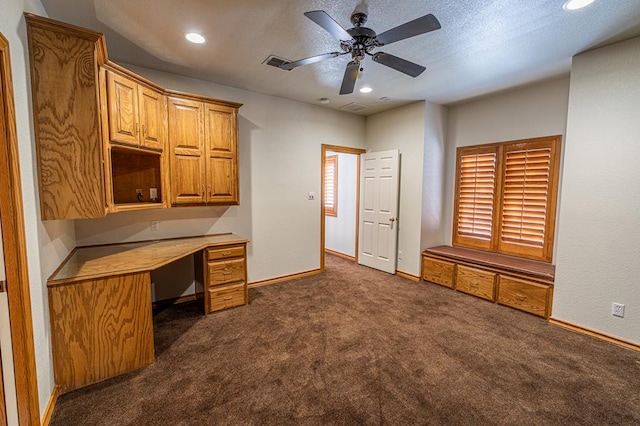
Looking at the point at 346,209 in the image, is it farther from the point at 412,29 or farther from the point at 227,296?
the point at 412,29

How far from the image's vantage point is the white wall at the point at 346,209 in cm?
568

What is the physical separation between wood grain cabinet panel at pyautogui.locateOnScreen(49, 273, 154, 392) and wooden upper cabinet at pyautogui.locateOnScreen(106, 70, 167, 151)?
118 cm

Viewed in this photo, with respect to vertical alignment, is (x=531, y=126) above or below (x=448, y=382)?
Answer: above

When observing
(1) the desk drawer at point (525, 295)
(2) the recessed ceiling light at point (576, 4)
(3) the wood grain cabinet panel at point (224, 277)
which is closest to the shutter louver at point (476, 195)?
(1) the desk drawer at point (525, 295)

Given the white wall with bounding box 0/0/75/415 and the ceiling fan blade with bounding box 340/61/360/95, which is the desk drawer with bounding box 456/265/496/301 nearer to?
the ceiling fan blade with bounding box 340/61/360/95

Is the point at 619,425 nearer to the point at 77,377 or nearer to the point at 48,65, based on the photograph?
the point at 77,377

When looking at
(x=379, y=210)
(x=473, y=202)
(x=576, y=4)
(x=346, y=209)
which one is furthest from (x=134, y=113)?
(x=473, y=202)

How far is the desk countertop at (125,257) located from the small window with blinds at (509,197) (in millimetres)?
3447

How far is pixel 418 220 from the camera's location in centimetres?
439

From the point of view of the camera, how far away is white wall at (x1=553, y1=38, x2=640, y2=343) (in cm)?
254

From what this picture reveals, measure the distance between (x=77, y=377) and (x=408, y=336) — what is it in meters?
2.72

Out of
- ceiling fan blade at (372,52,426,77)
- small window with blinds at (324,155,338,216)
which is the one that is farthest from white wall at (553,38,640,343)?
small window with blinds at (324,155,338,216)

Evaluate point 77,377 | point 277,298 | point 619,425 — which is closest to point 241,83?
point 277,298

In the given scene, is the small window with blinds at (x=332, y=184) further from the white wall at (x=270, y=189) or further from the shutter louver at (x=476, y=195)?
the shutter louver at (x=476, y=195)
